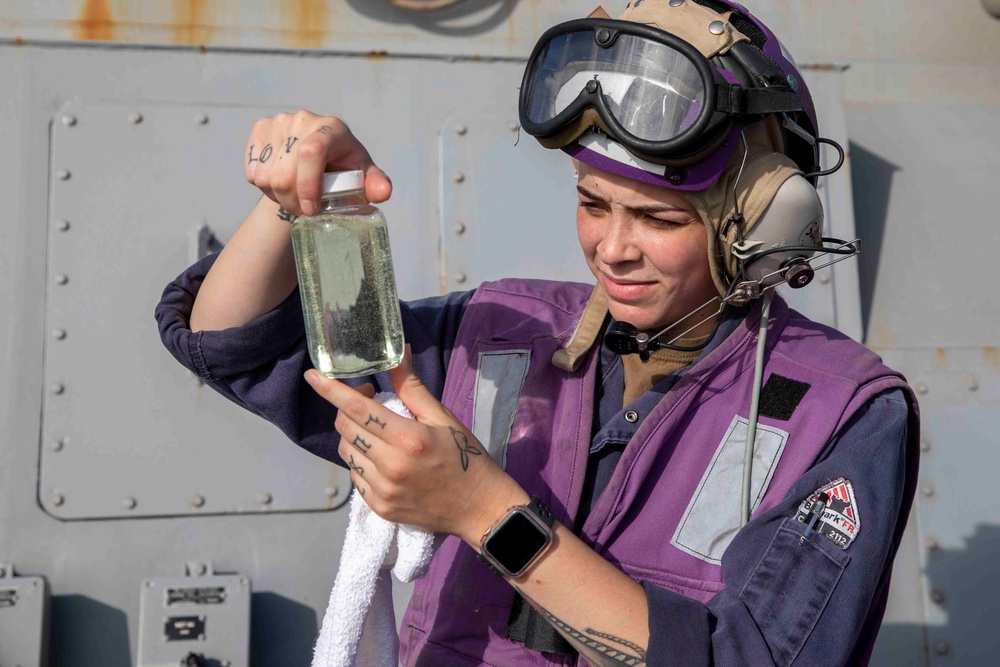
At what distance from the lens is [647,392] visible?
1.58 m

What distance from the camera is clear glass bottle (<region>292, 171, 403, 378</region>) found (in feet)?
4.31

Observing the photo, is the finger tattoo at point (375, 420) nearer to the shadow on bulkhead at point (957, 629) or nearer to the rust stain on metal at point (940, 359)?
the shadow on bulkhead at point (957, 629)

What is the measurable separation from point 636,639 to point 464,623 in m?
0.34

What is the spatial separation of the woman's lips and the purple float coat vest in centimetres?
12

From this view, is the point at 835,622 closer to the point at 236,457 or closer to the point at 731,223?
the point at 731,223

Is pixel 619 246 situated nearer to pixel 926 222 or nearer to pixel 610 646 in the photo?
pixel 610 646

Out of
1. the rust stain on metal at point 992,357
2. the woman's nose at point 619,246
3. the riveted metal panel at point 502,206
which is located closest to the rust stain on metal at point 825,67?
the riveted metal panel at point 502,206

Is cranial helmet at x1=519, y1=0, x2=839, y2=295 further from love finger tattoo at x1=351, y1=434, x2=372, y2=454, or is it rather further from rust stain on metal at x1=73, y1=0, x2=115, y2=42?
rust stain on metal at x1=73, y1=0, x2=115, y2=42

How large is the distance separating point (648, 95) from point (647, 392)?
451 millimetres

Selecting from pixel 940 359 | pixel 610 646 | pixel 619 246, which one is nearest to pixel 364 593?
pixel 610 646

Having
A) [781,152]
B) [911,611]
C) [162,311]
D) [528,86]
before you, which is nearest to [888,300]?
[911,611]

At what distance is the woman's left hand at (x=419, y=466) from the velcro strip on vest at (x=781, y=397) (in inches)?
17.4

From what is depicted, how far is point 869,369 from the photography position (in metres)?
1.48

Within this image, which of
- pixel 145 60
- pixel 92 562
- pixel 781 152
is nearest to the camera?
pixel 781 152
